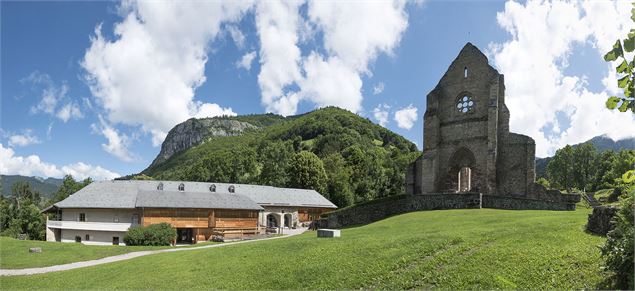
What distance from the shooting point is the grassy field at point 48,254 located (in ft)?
83.7

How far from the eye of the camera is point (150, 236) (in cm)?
3669

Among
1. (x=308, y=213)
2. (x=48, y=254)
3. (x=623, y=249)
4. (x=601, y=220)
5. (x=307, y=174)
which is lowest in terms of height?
(x=308, y=213)

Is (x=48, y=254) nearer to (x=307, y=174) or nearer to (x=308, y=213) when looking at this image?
(x=308, y=213)

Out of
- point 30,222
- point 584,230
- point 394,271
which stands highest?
point 584,230

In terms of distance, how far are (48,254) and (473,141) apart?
33824 millimetres

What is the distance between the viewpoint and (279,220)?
57.1 metres

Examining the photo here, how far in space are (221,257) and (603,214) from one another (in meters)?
15.5

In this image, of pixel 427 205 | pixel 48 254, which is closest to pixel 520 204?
pixel 427 205

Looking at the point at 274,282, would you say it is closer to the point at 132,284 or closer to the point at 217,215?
the point at 132,284

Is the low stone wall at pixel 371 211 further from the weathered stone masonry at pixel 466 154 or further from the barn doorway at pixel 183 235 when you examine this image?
the barn doorway at pixel 183 235

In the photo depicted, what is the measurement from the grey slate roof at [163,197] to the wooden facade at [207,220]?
67cm

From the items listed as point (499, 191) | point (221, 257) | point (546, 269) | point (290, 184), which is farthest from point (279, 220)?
point (546, 269)

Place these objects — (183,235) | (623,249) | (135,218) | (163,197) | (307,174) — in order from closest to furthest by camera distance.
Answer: (623,249)
(135,218)
(163,197)
(183,235)
(307,174)

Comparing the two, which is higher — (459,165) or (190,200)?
(459,165)
